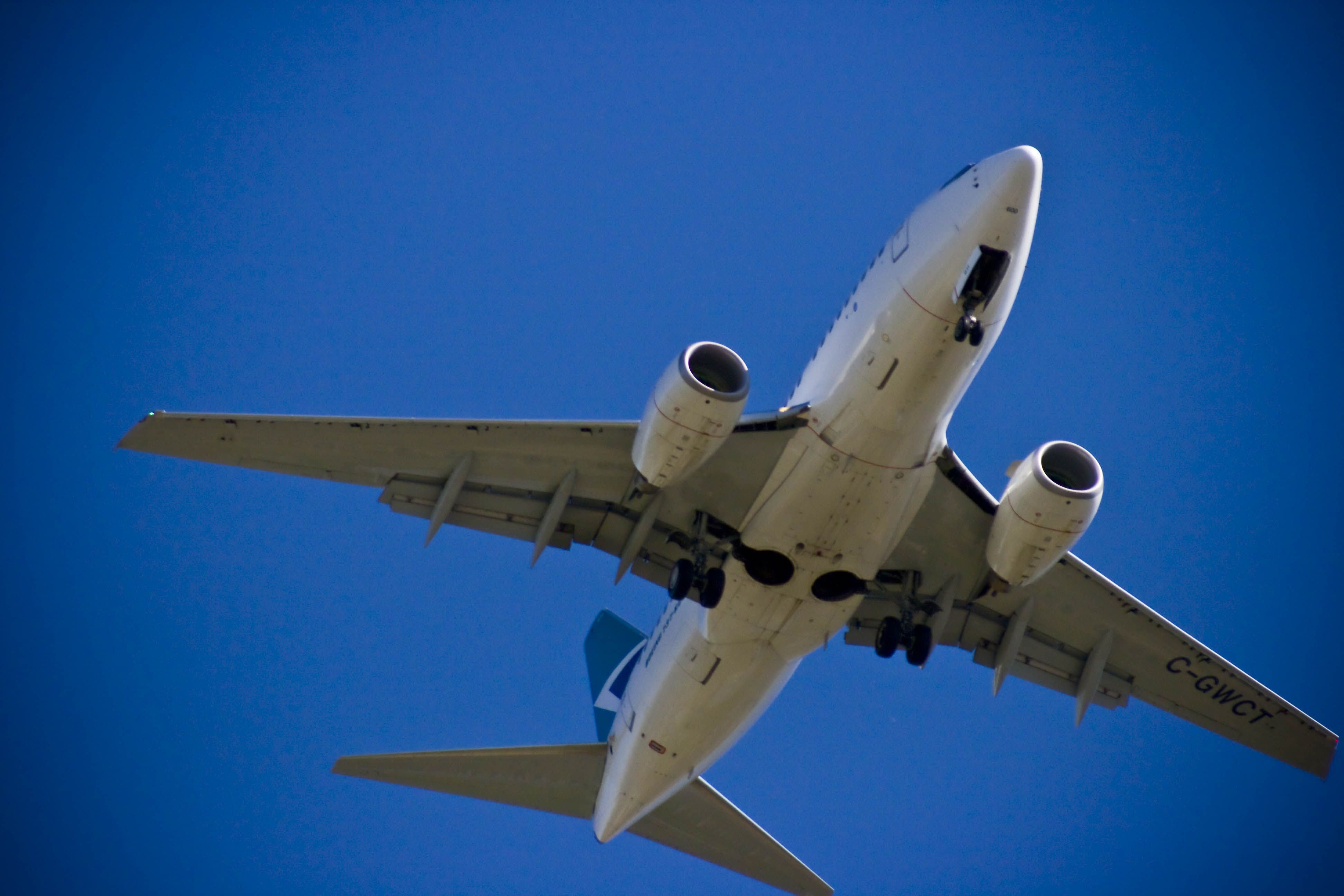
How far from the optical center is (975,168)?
521 inches

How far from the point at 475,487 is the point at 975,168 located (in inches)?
311

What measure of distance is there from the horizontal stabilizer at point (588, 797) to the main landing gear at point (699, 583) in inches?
184

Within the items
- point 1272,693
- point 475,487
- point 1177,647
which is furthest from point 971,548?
point 475,487

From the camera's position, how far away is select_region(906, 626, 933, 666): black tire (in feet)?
54.4

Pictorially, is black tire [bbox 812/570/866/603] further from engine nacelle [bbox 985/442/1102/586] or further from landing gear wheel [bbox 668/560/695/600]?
engine nacelle [bbox 985/442/1102/586]

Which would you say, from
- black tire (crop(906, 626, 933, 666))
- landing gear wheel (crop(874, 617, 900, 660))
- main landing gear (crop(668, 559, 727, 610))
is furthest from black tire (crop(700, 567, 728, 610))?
black tire (crop(906, 626, 933, 666))

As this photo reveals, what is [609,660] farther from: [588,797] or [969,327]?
[969,327]

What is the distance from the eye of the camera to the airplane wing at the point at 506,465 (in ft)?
47.4

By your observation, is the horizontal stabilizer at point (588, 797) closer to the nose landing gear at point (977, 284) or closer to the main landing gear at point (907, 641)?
the main landing gear at point (907, 641)

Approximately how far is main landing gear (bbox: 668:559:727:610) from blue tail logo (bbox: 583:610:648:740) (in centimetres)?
441

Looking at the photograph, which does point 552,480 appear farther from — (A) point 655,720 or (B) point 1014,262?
(B) point 1014,262

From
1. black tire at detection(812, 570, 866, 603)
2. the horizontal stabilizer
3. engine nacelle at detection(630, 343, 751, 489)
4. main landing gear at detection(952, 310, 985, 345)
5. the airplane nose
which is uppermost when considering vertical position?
the airplane nose

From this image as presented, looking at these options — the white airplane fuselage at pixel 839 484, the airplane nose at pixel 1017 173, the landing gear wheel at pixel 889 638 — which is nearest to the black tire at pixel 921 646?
the landing gear wheel at pixel 889 638

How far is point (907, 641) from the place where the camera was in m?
16.8
